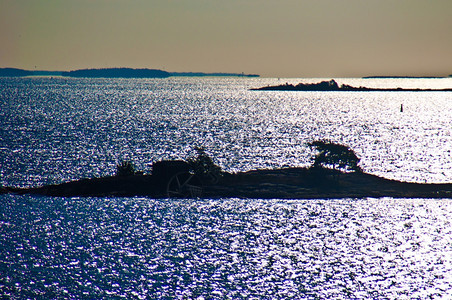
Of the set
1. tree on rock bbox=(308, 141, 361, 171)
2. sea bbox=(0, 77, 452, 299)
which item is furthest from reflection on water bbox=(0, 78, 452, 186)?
tree on rock bbox=(308, 141, 361, 171)

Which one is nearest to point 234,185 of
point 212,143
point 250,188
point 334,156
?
point 250,188

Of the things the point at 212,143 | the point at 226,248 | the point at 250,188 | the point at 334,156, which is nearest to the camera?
Result: the point at 226,248

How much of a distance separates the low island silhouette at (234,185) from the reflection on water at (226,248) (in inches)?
38.4

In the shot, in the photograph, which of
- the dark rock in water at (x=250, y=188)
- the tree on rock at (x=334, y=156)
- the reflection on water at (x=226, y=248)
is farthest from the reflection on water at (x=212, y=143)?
the reflection on water at (x=226, y=248)

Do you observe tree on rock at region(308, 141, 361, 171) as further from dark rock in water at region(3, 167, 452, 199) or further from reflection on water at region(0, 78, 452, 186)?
reflection on water at region(0, 78, 452, 186)

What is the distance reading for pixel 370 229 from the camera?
40.9 meters

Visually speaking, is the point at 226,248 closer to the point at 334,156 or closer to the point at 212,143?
the point at 334,156

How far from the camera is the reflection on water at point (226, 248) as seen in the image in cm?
2884

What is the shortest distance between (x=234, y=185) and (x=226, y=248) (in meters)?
16.1

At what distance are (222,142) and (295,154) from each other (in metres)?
21.5

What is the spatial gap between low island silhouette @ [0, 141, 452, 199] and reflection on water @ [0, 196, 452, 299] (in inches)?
38.4

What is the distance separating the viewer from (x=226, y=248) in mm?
36219

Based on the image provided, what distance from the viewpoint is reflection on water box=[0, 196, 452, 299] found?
28844mm

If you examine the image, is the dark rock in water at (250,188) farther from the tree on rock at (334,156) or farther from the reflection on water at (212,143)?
the reflection on water at (212,143)
